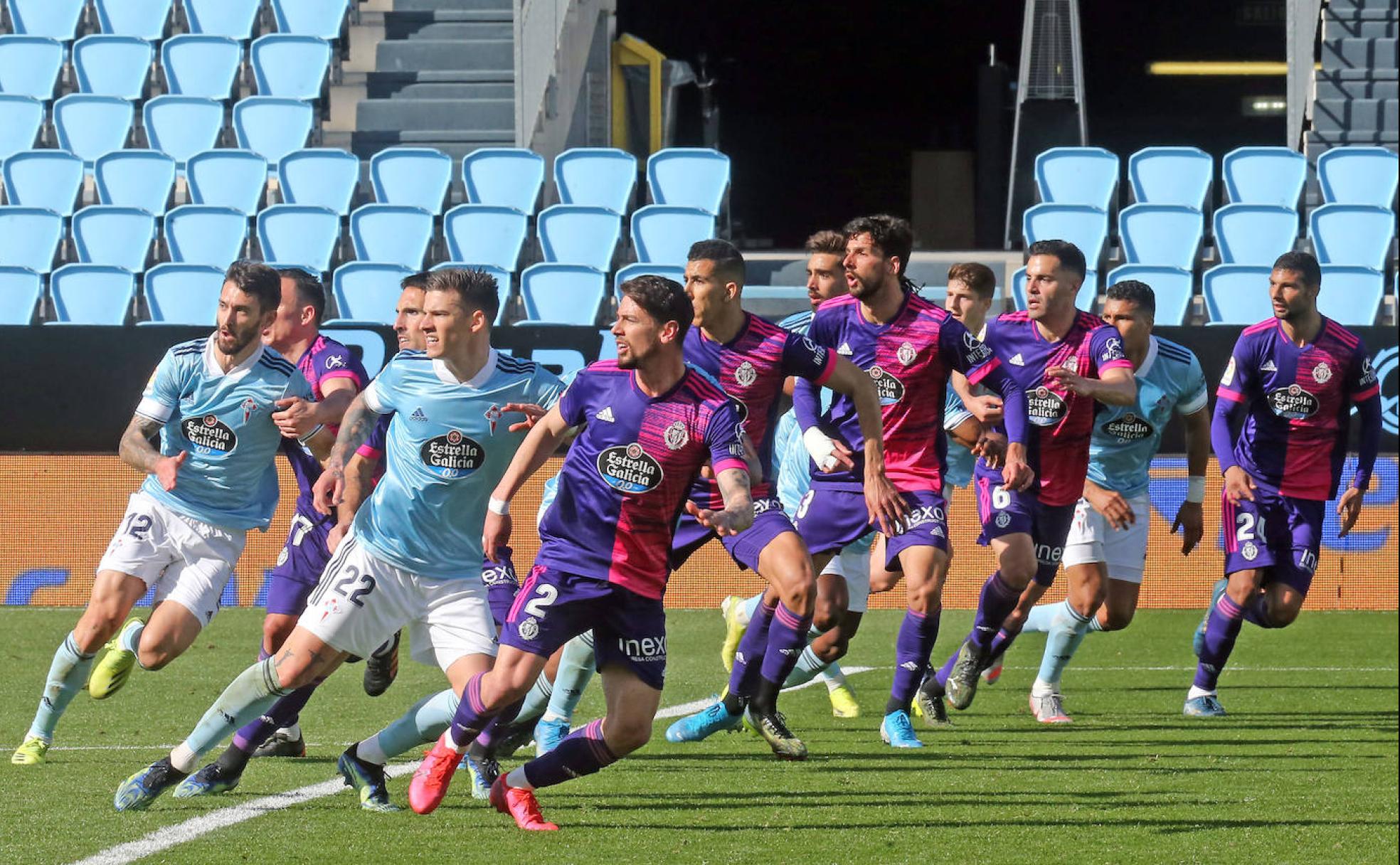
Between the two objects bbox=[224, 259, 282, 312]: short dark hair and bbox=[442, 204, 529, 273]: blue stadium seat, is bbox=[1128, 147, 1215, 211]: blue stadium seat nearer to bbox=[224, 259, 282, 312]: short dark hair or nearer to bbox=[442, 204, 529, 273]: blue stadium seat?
bbox=[442, 204, 529, 273]: blue stadium seat

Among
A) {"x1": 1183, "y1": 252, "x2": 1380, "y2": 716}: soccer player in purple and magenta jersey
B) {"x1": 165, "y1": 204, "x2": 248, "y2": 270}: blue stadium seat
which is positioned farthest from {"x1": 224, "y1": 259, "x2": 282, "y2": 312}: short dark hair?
{"x1": 165, "y1": 204, "x2": 248, "y2": 270}: blue stadium seat

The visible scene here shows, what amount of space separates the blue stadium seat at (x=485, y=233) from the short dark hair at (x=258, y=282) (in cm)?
863

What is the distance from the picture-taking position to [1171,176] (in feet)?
54.2

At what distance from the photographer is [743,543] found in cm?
679

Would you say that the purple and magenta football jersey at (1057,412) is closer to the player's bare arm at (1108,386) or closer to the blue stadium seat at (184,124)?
the player's bare arm at (1108,386)

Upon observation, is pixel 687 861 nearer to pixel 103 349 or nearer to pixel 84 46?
pixel 103 349

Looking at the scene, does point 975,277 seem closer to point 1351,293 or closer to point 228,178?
point 1351,293

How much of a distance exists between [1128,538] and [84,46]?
13016 millimetres

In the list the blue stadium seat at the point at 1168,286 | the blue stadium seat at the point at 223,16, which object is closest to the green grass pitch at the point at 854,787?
the blue stadium seat at the point at 1168,286

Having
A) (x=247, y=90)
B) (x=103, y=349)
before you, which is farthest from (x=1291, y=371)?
(x=247, y=90)

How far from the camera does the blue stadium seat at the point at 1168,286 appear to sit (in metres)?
14.3

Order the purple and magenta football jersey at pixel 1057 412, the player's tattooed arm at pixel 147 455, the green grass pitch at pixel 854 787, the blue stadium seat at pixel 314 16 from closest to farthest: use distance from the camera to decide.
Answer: the green grass pitch at pixel 854 787 < the player's tattooed arm at pixel 147 455 < the purple and magenta football jersey at pixel 1057 412 < the blue stadium seat at pixel 314 16

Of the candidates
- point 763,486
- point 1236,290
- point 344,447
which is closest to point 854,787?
point 763,486

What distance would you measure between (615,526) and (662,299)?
707 mm
